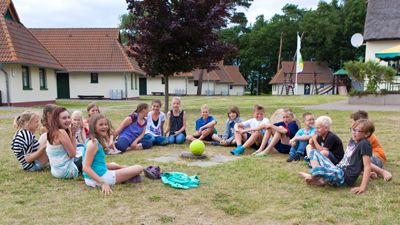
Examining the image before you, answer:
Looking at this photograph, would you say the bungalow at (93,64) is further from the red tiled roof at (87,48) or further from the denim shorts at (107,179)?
the denim shorts at (107,179)

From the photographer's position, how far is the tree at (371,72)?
69.6ft

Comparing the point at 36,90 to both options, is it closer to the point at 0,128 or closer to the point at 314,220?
the point at 0,128

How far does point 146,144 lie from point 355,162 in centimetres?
463

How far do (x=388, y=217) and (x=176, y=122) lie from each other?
5.79 meters

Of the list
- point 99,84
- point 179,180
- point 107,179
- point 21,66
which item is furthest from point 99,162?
point 99,84

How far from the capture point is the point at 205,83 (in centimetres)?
6019

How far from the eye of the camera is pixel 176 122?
9.01 metres

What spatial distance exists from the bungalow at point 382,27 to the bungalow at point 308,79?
85.0 feet

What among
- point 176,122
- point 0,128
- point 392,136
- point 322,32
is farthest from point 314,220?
point 322,32

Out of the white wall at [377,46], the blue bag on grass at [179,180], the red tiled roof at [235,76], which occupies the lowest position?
the blue bag on grass at [179,180]

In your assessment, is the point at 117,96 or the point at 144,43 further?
the point at 117,96

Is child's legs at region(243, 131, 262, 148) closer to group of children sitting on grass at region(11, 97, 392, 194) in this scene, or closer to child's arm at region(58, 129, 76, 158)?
group of children sitting on grass at region(11, 97, 392, 194)

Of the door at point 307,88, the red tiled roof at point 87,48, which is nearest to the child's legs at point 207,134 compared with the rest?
the red tiled roof at point 87,48

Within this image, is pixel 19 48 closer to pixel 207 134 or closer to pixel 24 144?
pixel 207 134
